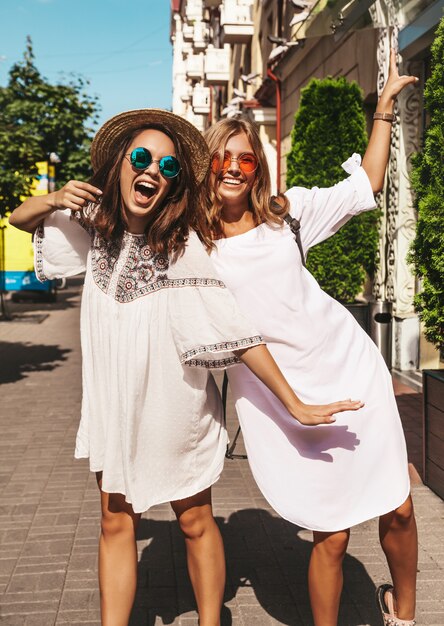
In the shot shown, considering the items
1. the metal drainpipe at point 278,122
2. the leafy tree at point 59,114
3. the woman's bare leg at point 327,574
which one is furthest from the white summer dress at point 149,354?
the leafy tree at point 59,114

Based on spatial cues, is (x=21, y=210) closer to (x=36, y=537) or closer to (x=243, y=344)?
(x=243, y=344)

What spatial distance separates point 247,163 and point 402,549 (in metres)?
1.55

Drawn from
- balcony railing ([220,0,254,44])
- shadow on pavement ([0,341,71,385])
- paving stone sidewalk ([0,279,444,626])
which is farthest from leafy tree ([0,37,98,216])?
paving stone sidewalk ([0,279,444,626])

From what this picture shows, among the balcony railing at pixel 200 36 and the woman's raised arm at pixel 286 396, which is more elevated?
the balcony railing at pixel 200 36

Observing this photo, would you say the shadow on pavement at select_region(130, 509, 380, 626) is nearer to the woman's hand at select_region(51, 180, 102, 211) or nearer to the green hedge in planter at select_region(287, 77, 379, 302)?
the woman's hand at select_region(51, 180, 102, 211)

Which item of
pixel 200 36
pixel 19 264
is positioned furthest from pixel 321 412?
pixel 200 36

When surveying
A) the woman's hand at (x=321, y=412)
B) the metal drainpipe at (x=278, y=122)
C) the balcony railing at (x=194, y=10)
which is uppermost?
the balcony railing at (x=194, y=10)

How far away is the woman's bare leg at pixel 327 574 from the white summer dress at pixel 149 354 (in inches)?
18.7

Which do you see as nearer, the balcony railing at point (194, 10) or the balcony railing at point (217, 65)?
the balcony railing at point (217, 65)

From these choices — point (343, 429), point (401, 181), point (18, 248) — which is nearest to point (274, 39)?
point (401, 181)

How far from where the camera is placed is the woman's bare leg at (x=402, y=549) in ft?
9.87

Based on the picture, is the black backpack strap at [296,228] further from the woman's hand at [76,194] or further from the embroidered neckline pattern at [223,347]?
the woman's hand at [76,194]

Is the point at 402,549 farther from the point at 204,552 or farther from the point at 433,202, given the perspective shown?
the point at 433,202

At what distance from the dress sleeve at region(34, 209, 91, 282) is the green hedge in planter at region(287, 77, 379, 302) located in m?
7.73
